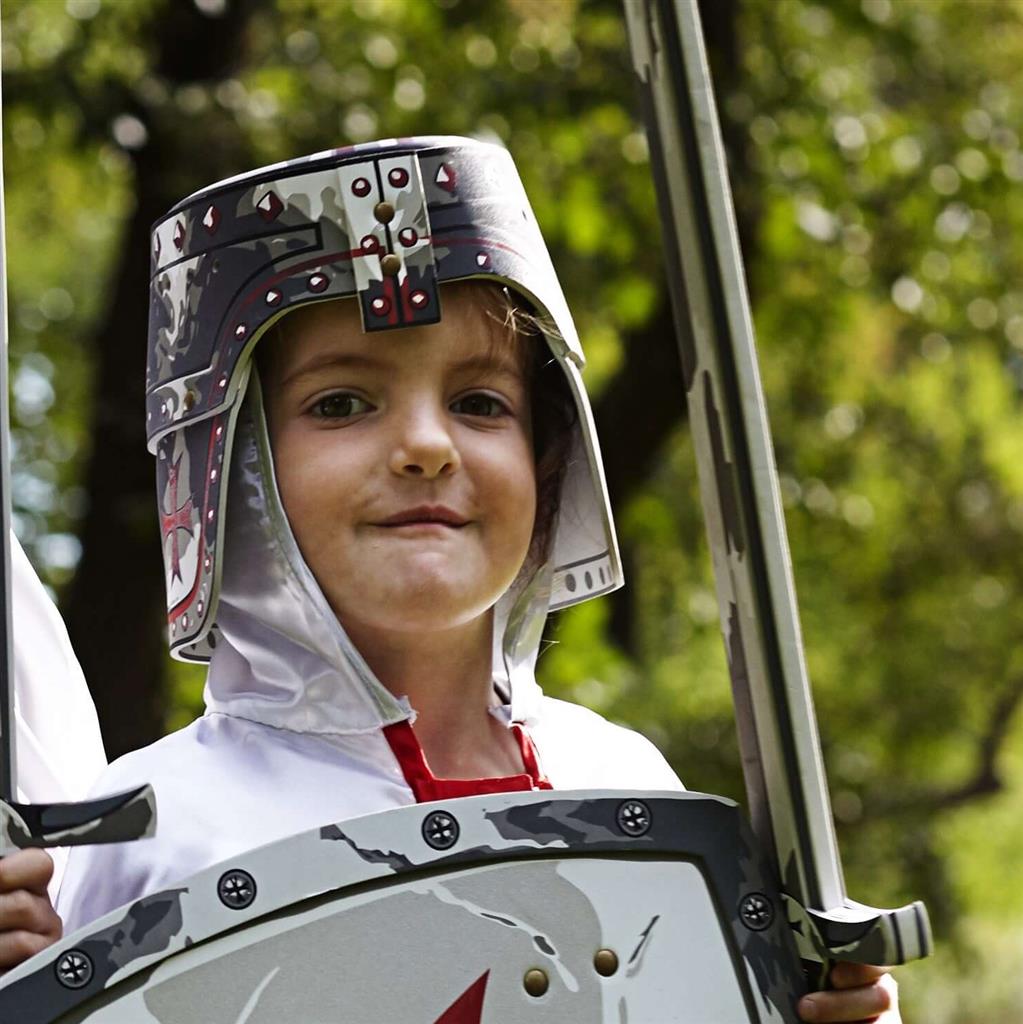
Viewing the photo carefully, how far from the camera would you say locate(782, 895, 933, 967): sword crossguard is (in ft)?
5.45

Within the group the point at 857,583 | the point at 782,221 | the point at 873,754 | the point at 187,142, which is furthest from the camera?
the point at 873,754

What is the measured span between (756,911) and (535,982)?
20 cm

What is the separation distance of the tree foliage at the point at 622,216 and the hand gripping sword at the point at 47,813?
13.2 feet

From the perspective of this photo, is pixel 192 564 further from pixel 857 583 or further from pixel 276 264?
pixel 857 583

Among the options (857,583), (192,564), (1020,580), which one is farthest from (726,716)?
(192,564)

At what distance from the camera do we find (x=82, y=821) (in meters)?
1.61

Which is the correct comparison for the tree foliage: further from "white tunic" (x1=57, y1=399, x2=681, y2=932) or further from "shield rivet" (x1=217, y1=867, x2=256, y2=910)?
"shield rivet" (x1=217, y1=867, x2=256, y2=910)

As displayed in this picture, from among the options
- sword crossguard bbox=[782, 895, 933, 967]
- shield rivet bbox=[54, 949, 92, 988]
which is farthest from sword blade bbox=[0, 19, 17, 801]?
sword crossguard bbox=[782, 895, 933, 967]

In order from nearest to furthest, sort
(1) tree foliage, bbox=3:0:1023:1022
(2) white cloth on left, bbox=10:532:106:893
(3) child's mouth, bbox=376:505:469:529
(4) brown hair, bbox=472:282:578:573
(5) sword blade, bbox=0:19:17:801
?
1. (5) sword blade, bbox=0:19:17:801
2. (3) child's mouth, bbox=376:505:469:529
3. (4) brown hair, bbox=472:282:578:573
4. (2) white cloth on left, bbox=10:532:106:893
5. (1) tree foliage, bbox=3:0:1023:1022

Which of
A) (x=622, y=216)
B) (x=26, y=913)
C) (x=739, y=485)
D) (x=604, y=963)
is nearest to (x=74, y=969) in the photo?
(x=26, y=913)

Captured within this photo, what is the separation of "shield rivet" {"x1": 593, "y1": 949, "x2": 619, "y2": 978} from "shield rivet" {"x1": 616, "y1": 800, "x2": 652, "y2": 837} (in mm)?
102

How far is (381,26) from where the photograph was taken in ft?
22.2

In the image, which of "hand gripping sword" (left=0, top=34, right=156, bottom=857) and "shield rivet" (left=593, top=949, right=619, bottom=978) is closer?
"hand gripping sword" (left=0, top=34, right=156, bottom=857)

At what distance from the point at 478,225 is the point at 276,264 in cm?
22
